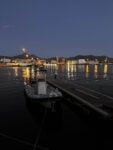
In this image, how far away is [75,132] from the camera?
61.1 feet

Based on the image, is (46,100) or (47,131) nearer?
(47,131)

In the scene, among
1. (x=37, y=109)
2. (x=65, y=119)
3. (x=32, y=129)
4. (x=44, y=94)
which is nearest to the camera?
(x=32, y=129)

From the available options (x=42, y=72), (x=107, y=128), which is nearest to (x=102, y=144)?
(x=107, y=128)

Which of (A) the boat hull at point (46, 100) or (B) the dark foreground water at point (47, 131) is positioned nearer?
(B) the dark foreground water at point (47, 131)

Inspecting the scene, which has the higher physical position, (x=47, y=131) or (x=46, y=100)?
(x=46, y=100)

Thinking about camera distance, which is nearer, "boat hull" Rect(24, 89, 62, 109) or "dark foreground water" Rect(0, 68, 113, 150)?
"dark foreground water" Rect(0, 68, 113, 150)

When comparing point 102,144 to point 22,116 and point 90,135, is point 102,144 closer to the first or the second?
point 90,135

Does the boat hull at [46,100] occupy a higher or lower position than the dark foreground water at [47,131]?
higher

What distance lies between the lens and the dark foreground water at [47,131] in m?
16.1

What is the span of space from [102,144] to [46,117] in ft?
28.5

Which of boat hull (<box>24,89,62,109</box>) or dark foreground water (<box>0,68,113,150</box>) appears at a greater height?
boat hull (<box>24,89,62,109</box>)

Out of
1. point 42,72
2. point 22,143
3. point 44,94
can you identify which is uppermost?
point 42,72

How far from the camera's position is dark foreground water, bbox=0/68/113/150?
52.7ft

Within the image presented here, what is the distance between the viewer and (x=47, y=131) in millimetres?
19297
